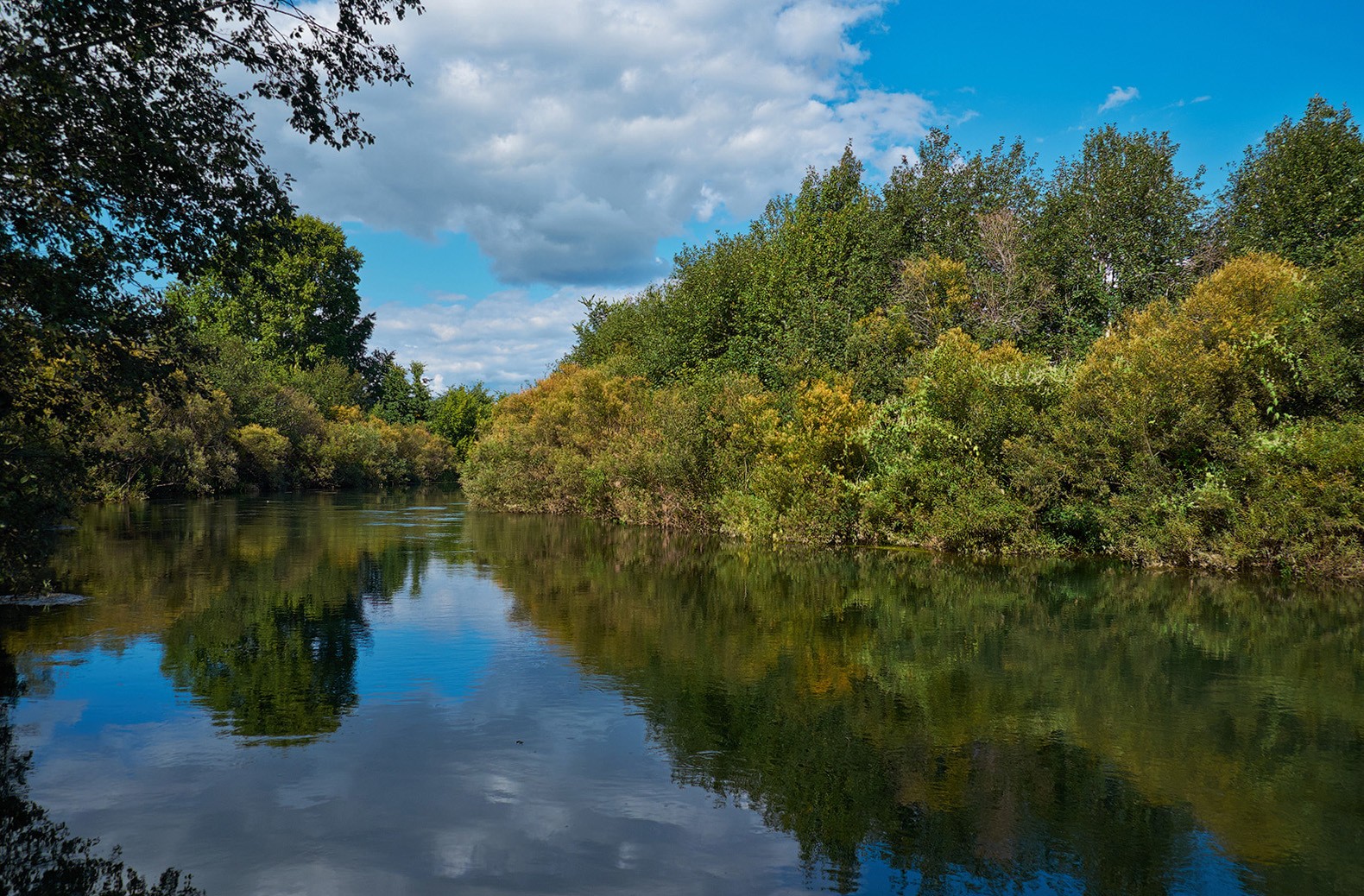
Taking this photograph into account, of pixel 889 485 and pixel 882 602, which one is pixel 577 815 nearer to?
pixel 882 602

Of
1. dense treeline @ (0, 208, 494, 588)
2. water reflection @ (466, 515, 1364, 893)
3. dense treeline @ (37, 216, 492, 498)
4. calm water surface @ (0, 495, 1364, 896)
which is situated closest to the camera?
calm water surface @ (0, 495, 1364, 896)

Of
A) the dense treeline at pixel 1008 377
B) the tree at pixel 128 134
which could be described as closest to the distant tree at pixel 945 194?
the dense treeline at pixel 1008 377

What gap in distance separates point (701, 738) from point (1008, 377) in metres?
21.1

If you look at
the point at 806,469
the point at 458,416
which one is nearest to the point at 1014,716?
the point at 806,469

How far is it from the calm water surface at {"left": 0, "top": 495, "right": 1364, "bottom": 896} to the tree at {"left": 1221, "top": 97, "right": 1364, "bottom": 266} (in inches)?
838

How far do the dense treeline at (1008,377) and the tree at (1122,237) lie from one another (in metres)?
0.12

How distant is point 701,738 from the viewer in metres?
9.69

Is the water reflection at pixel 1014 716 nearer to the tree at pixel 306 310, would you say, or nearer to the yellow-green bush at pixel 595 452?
the yellow-green bush at pixel 595 452

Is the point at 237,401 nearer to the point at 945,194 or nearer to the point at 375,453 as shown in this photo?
the point at 375,453

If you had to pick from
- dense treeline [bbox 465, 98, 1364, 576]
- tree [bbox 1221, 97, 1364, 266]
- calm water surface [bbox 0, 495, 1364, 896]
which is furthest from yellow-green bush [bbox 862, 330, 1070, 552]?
tree [bbox 1221, 97, 1364, 266]

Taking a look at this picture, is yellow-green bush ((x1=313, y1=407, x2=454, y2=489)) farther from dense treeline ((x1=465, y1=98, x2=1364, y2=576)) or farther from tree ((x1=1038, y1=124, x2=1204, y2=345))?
tree ((x1=1038, y1=124, x2=1204, y2=345))

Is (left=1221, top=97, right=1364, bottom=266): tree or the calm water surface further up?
(left=1221, top=97, right=1364, bottom=266): tree

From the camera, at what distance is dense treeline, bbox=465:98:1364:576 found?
22984 mm

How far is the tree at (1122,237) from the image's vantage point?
3722cm
